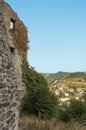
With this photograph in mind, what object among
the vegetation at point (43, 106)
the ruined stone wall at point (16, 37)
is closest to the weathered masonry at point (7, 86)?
the vegetation at point (43, 106)

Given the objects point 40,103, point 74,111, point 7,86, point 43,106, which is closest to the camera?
point 7,86

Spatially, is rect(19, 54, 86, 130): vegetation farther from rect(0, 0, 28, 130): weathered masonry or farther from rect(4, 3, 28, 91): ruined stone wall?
rect(0, 0, 28, 130): weathered masonry

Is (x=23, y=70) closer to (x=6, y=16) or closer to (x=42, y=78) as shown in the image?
(x=42, y=78)

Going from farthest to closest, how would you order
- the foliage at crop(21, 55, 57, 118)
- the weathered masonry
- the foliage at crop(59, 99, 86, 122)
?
the foliage at crop(21, 55, 57, 118), the foliage at crop(59, 99, 86, 122), the weathered masonry

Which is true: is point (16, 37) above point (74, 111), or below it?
above

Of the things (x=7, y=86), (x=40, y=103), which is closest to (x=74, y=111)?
(x=40, y=103)

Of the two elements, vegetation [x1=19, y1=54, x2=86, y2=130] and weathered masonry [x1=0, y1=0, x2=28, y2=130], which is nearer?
weathered masonry [x1=0, y1=0, x2=28, y2=130]

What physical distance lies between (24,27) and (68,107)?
7.30 metres

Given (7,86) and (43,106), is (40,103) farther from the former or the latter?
(7,86)

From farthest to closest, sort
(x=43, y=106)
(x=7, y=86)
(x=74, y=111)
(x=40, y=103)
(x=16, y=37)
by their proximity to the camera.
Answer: (x=16, y=37) → (x=43, y=106) → (x=40, y=103) → (x=74, y=111) → (x=7, y=86)

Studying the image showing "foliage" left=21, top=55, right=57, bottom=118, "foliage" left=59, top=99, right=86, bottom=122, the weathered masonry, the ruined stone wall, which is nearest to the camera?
the weathered masonry

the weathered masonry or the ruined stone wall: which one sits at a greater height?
the ruined stone wall

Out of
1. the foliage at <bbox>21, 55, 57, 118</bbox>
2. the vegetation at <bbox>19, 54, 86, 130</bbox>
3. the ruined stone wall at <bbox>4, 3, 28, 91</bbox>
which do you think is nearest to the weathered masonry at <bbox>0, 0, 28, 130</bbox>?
the vegetation at <bbox>19, 54, 86, 130</bbox>

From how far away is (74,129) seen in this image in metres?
15.7
